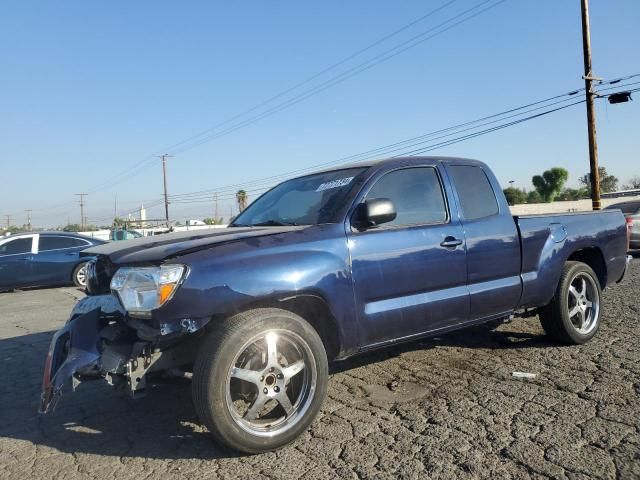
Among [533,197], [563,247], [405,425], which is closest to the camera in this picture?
[405,425]

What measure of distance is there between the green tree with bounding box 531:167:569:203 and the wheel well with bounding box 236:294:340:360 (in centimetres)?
7549

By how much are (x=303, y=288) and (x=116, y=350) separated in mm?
1155

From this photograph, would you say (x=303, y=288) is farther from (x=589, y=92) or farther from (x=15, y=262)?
(x=589, y=92)

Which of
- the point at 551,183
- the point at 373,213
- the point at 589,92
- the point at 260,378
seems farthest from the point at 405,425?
the point at 551,183

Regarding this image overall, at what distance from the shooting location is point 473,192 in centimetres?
446

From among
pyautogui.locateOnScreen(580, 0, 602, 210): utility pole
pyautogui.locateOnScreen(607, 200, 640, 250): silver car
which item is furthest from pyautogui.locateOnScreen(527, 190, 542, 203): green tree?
pyautogui.locateOnScreen(607, 200, 640, 250): silver car

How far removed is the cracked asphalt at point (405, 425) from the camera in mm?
2789

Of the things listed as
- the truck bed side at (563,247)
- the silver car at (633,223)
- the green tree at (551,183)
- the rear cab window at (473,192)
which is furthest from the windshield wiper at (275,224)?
the green tree at (551,183)

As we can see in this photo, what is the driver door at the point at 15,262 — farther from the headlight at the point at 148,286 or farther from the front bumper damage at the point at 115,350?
the headlight at the point at 148,286

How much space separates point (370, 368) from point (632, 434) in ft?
6.79

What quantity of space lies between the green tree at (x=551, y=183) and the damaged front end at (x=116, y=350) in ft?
250

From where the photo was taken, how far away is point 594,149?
20.1 metres

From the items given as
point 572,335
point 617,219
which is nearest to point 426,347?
point 572,335

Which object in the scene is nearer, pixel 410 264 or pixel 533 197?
pixel 410 264
